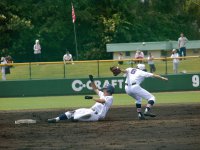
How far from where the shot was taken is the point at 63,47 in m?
60.2

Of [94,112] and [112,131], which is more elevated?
[94,112]

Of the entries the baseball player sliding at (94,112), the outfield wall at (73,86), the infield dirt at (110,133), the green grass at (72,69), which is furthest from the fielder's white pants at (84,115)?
the green grass at (72,69)

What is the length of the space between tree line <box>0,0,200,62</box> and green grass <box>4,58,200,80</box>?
1865 cm

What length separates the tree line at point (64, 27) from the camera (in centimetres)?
5697

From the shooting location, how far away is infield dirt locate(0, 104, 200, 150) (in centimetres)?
1367

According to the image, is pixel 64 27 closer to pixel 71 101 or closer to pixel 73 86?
pixel 73 86

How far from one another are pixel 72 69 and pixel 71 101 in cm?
600

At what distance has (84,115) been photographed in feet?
Result: 62.4

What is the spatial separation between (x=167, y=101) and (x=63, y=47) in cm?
3195

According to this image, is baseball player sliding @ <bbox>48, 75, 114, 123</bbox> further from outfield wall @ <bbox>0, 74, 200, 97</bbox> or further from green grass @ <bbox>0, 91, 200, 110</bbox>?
outfield wall @ <bbox>0, 74, 200, 97</bbox>

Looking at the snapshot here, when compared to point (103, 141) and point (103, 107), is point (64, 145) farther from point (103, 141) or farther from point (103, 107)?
point (103, 107)

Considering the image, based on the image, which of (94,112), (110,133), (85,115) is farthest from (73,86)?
(110,133)

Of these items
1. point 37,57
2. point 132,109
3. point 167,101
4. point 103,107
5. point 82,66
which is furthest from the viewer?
point 37,57

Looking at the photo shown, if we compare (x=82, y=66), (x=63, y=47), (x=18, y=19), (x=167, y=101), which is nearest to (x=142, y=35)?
(x=63, y=47)
